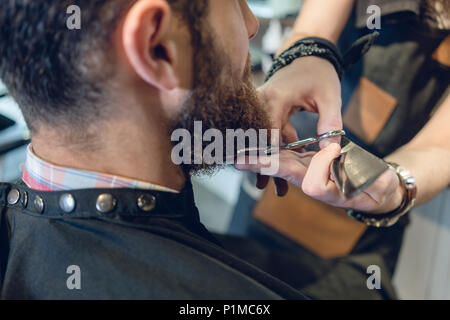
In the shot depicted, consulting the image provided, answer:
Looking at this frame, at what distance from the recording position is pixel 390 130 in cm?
97

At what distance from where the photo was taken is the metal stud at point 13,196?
0.73 meters

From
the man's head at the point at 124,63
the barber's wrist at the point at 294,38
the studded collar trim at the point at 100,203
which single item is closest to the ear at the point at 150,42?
the man's head at the point at 124,63

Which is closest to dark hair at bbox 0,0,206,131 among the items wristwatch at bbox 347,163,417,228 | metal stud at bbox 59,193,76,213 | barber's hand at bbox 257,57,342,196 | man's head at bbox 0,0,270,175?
man's head at bbox 0,0,270,175

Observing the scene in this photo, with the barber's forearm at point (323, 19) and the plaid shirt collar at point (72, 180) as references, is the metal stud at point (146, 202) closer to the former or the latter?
the plaid shirt collar at point (72, 180)

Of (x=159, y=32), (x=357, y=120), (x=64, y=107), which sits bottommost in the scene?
(x=357, y=120)

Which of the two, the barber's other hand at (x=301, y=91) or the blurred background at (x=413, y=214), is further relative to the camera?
the blurred background at (x=413, y=214)

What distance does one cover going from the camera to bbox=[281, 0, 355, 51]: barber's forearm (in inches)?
39.7

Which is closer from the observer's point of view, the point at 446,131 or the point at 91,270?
the point at 91,270

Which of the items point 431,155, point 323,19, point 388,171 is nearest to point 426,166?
point 431,155

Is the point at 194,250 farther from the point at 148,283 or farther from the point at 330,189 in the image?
the point at 330,189

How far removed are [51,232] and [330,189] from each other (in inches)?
21.3

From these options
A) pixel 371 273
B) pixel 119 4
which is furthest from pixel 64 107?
pixel 371 273

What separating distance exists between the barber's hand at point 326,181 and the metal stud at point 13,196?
18.0 inches

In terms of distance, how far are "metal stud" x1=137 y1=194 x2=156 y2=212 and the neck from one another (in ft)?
0.14
